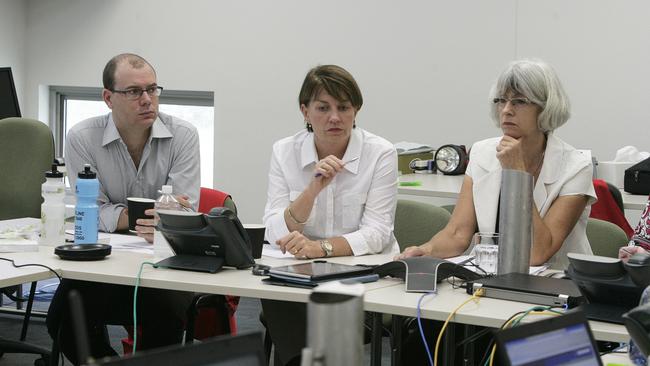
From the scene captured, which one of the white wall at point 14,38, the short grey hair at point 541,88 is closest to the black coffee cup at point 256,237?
the short grey hair at point 541,88

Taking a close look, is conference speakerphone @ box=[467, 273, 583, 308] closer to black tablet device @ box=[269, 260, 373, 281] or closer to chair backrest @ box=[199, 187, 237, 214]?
black tablet device @ box=[269, 260, 373, 281]

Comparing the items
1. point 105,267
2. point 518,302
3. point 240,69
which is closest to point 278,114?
point 240,69

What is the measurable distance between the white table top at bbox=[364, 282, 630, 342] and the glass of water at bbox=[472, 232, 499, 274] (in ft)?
0.77

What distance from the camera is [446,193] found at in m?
3.81

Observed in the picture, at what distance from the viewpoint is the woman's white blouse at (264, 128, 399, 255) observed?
2953 mm

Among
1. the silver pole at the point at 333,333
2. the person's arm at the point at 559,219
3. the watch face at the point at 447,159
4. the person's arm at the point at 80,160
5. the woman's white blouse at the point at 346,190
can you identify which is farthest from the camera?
the watch face at the point at 447,159

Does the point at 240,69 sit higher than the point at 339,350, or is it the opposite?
the point at 240,69

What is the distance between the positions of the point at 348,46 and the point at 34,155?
1966mm

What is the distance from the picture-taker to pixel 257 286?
7.16 ft

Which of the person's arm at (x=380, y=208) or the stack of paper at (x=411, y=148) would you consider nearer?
A: the person's arm at (x=380, y=208)

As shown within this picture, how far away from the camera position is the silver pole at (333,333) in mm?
742

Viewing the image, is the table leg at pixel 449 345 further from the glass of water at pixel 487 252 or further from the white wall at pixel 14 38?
the white wall at pixel 14 38

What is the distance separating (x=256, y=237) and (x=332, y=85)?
0.67m

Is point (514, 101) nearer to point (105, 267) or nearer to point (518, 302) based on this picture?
point (518, 302)
